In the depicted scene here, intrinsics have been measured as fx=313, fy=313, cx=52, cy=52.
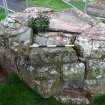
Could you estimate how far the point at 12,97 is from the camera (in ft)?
21.3

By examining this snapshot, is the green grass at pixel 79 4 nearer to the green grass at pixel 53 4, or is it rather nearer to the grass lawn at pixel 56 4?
the grass lawn at pixel 56 4

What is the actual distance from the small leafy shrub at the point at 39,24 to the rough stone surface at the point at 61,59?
3.9 inches

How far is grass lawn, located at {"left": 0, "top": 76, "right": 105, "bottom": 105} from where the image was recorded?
6.38 m

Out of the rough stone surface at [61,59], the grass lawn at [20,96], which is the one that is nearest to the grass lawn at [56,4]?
the rough stone surface at [61,59]

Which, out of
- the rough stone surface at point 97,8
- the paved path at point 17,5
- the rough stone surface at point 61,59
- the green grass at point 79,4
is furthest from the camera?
the paved path at point 17,5

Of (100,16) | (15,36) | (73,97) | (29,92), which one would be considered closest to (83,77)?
(73,97)

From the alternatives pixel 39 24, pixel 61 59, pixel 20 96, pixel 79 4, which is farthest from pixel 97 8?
pixel 20 96

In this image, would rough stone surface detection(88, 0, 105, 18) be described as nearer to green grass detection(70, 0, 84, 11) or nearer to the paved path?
green grass detection(70, 0, 84, 11)

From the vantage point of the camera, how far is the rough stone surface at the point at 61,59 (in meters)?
6.16

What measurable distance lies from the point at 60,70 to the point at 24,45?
0.88 meters

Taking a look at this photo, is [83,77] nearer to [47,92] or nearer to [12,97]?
[47,92]

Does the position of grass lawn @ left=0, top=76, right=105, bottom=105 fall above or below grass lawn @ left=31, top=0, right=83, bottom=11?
below

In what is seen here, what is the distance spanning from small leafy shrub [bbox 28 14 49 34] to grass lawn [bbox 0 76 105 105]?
1.22 meters

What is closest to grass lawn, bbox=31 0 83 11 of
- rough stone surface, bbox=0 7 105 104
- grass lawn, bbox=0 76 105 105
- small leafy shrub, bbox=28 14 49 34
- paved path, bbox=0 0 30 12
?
paved path, bbox=0 0 30 12
